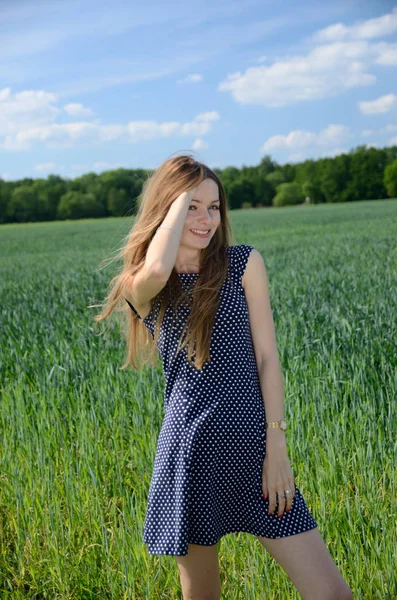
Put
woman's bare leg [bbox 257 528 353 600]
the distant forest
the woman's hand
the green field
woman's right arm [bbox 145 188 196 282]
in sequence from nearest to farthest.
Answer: woman's bare leg [bbox 257 528 353 600]
the woman's hand
woman's right arm [bbox 145 188 196 282]
the green field
the distant forest

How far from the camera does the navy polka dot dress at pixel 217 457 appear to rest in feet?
5.74

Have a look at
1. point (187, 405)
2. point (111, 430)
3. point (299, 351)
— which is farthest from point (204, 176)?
point (299, 351)

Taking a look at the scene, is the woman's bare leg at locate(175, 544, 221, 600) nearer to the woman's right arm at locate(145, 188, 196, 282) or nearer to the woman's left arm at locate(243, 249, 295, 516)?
the woman's left arm at locate(243, 249, 295, 516)

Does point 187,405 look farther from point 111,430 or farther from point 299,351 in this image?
point 299,351

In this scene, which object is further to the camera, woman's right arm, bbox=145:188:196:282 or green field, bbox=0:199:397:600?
green field, bbox=0:199:397:600

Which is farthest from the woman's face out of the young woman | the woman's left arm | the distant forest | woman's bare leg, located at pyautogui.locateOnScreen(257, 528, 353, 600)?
the distant forest

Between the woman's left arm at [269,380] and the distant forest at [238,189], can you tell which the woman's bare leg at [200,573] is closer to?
the woman's left arm at [269,380]

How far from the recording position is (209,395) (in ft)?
5.96

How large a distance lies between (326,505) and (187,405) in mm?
1164

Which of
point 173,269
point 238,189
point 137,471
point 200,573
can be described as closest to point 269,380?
point 173,269

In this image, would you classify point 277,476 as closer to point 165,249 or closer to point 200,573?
point 200,573

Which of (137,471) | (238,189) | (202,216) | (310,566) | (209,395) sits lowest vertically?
(137,471)

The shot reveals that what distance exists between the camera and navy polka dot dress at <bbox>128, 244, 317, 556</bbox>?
1.75 metres

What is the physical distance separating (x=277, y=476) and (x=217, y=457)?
0.53 feet
